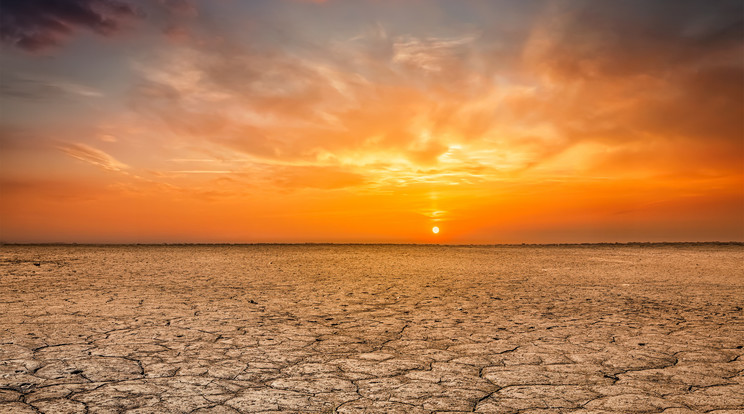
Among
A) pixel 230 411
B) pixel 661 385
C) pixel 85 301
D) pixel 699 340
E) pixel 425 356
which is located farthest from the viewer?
pixel 85 301

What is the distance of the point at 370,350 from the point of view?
4109 millimetres

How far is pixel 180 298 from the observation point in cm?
700

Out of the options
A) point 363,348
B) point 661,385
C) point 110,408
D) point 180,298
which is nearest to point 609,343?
point 661,385

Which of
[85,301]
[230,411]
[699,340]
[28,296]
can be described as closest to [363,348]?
[230,411]

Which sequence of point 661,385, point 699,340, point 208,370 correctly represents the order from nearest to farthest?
point 661,385
point 208,370
point 699,340

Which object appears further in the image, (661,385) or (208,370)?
(208,370)

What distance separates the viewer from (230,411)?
2750 millimetres

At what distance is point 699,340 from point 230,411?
13.4 ft

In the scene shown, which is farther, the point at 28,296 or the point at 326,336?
the point at 28,296

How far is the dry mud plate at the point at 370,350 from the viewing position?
2932mm

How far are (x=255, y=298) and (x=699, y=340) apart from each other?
525 cm

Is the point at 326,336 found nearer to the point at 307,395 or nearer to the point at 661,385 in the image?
the point at 307,395

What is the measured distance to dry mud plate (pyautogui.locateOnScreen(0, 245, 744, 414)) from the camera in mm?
2932

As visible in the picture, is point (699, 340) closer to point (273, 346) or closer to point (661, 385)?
point (661, 385)
